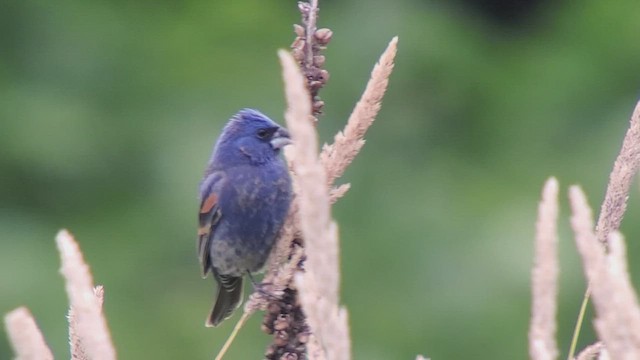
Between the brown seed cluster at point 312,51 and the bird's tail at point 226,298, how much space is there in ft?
5.49

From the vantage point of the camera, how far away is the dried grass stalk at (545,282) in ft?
3.71

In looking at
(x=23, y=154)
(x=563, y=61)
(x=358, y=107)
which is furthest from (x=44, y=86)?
(x=358, y=107)

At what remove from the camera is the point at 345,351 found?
1073 mm

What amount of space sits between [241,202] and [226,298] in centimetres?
35

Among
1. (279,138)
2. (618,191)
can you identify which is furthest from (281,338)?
(279,138)

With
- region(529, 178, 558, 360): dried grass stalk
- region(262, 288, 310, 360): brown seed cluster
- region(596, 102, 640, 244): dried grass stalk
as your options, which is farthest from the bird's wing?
region(529, 178, 558, 360): dried grass stalk

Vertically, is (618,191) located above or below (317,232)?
above

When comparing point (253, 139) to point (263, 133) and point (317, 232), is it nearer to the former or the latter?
point (263, 133)

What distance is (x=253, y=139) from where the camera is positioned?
346cm

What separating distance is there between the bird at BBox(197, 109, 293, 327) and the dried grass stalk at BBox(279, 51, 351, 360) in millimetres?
2199

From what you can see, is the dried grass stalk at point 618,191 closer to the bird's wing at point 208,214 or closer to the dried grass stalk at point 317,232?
the dried grass stalk at point 317,232

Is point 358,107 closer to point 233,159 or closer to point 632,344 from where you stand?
point 632,344

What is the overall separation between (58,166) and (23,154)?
166mm

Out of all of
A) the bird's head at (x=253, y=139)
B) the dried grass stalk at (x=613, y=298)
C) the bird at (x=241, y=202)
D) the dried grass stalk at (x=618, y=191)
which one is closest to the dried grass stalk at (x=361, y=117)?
the dried grass stalk at (x=618, y=191)
